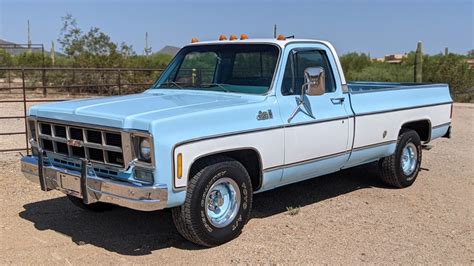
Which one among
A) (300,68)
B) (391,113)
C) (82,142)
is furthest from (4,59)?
(82,142)

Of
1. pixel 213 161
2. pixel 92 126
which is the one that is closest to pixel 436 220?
pixel 213 161

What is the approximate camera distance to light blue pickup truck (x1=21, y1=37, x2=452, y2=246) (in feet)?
14.7

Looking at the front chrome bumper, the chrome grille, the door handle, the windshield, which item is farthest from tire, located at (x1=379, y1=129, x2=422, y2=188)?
the chrome grille

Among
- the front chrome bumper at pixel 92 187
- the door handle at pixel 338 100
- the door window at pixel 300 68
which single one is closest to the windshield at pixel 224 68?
the door window at pixel 300 68

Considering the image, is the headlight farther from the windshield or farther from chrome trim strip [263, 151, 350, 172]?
the windshield

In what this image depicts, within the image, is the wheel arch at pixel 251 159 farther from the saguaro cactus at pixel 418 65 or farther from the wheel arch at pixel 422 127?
the saguaro cactus at pixel 418 65

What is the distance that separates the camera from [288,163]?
5500 mm

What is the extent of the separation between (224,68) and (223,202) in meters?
1.67

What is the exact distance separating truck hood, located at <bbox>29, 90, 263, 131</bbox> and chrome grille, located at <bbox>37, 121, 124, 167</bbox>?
10 cm

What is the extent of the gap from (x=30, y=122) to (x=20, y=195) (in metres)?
1.67

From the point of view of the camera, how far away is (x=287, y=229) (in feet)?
18.3

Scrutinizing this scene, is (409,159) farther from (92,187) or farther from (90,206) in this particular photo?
(92,187)

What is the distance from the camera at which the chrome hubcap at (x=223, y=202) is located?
16.3ft

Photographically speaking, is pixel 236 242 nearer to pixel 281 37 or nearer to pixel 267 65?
Result: pixel 267 65
